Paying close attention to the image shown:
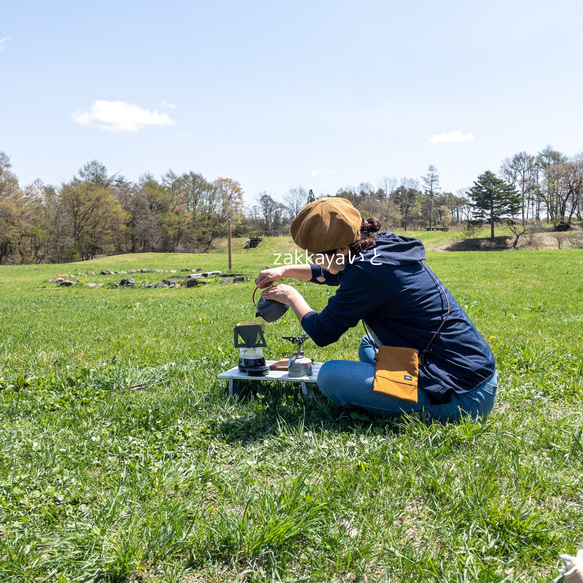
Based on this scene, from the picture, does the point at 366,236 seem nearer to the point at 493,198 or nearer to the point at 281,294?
the point at 281,294

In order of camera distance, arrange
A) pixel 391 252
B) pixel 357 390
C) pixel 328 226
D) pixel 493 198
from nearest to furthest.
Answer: pixel 328 226 → pixel 391 252 → pixel 357 390 → pixel 493 198

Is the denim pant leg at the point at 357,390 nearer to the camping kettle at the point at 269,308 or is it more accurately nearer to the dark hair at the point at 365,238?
the camping kettle at the point at 269,308

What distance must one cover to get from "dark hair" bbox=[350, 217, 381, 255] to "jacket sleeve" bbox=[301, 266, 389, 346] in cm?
14

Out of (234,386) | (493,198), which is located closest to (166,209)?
(493,198)

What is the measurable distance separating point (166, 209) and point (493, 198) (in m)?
43.6

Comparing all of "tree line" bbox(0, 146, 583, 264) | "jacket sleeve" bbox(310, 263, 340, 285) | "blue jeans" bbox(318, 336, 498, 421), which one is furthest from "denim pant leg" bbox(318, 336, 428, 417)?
"tree line" bbox(0, 146, 583, 264)

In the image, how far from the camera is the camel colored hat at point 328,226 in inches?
112

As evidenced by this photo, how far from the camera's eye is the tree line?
167 feet

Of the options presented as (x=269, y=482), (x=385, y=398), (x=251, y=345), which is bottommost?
(x=269, y=482)

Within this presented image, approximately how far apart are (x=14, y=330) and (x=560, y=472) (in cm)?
734

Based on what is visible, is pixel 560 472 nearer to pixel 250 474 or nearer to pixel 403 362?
pixel 403 362

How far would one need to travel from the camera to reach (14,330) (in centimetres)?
711

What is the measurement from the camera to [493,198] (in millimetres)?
60656

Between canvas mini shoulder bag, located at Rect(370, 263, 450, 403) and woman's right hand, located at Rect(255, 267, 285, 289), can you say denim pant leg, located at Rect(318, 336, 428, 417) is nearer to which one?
canvas mini shoulder bag, located at Rect(370, 263, 450, 403)
